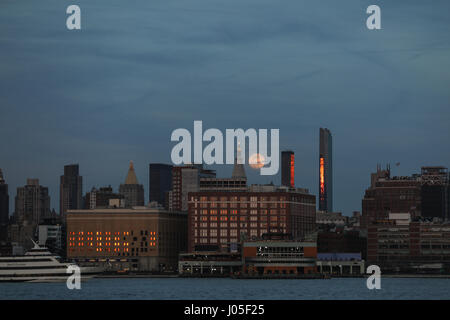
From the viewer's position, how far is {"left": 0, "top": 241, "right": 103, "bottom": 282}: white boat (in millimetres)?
176700

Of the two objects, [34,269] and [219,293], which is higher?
[34,269]

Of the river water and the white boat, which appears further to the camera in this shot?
the white boat

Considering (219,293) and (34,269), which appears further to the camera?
(34,269)

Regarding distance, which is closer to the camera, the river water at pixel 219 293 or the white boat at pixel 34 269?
the river water at pixel 219 293

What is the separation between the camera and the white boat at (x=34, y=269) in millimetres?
176700

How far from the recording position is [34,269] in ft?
585
